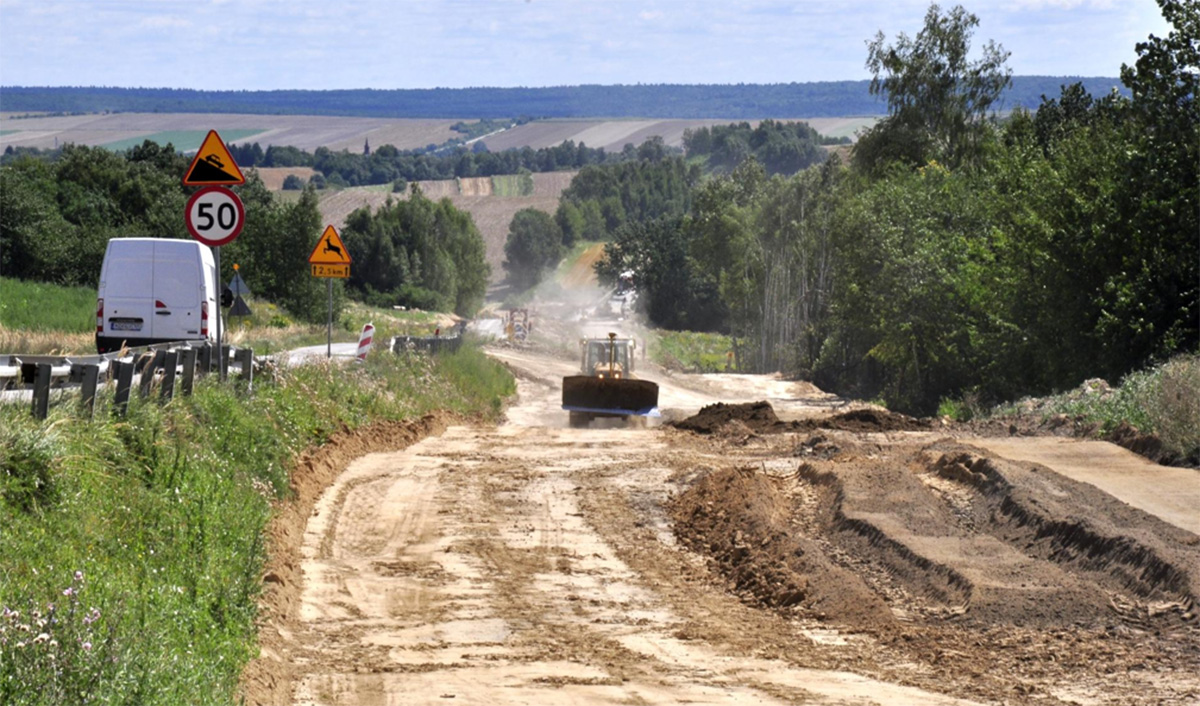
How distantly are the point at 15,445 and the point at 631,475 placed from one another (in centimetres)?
991

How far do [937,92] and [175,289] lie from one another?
43.0 m

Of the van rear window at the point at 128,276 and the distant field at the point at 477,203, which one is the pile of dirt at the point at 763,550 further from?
the distant field at the point at 477,203

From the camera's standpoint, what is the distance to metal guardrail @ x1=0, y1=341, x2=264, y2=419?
11477mm

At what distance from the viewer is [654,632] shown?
1013cm

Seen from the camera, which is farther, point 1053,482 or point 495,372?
point 495,372

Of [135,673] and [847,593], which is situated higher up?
[135,673]

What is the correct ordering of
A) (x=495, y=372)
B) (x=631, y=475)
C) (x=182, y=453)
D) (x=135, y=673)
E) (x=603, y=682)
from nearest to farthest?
(x=135, y=673)
(x=603, y=682)
(x=182, y=453)
(x=631, y=475)
(x=495, y=372)

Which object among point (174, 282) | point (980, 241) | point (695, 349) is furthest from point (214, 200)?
point (695, 349)

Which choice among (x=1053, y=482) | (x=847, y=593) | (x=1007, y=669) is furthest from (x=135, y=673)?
(x=1053, y=482)

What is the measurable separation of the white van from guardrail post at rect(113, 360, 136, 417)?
41.4 ft

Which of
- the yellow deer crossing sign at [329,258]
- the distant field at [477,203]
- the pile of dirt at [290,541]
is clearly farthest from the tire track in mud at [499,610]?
the distant field at [477,203]

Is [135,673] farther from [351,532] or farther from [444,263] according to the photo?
[444,263]

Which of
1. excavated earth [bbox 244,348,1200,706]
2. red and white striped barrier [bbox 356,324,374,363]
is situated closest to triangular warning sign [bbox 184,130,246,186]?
excavated earth [bbox 244,348,1200,706]

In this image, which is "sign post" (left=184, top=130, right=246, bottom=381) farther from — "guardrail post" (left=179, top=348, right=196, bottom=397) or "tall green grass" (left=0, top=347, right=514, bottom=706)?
"tall green grass" (left=0, top=347, right=514, bottom=706)
